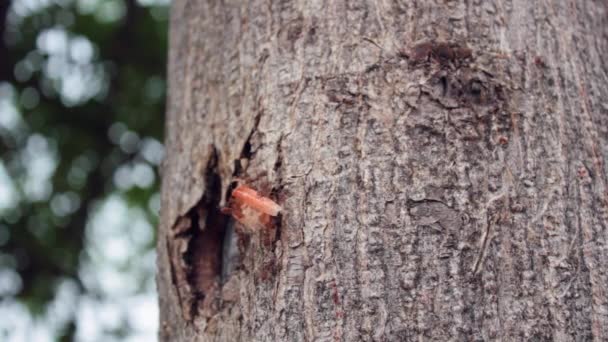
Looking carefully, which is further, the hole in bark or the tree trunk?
the hole in bark

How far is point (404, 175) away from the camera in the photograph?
3.54 feet

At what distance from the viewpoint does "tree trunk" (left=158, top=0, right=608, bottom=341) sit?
103 cm

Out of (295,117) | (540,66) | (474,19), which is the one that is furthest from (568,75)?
(295,117)

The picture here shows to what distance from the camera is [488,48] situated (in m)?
1.17

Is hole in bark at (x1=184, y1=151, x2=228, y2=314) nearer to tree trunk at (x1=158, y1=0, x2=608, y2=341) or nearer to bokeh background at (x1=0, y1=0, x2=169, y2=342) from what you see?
tree trunk at (x1=158, y1=0, x2=608, y2=341)

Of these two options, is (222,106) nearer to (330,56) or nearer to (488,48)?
(330,56)

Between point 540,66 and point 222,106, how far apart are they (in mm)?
504

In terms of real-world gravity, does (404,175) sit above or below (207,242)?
above

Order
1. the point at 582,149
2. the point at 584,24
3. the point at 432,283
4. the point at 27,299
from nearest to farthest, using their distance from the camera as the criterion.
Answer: the point at 432,283
the point at 582,149
the point at 584,24
the point at 27,299

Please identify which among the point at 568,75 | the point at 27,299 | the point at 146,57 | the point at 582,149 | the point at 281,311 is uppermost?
the point at 146,57

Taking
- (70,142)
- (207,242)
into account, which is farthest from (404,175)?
(70,142)

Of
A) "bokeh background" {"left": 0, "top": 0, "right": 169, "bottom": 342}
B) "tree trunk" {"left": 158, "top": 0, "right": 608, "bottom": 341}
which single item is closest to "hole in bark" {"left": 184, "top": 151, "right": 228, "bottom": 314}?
"tree trunk" {"left": 158, "top": 0, "right": 608, "bottom": 341}

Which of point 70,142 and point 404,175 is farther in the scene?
point 70,142

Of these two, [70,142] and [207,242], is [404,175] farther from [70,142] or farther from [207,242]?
[70,142]
